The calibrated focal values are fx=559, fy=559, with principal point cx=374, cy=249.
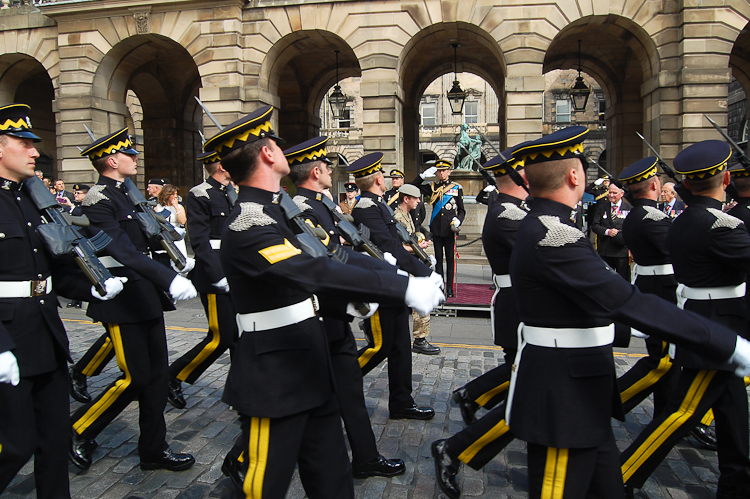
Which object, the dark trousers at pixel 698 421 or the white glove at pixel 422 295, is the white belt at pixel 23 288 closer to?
the white glove at pixel 422 295

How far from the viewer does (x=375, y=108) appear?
14.0 meters

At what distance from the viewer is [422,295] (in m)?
2.03

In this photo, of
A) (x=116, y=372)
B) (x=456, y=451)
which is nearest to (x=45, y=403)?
(x=456, y=451)

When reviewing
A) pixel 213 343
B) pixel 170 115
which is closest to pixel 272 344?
pixel 213 343

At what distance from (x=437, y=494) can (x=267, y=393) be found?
1481 mm

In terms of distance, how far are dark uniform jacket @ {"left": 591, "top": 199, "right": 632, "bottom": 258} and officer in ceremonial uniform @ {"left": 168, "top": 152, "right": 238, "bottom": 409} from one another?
655 cm

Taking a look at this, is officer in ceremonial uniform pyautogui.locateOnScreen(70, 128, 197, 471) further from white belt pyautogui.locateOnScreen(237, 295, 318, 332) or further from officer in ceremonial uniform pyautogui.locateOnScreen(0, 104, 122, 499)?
white belt pyautogui.locateOnScreen(237, 295, 318, 332)

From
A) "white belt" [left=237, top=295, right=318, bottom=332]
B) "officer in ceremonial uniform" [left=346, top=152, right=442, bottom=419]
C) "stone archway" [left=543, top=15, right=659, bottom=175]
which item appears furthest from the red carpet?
"stone archway" [left=543, top=15, right=659, bottom=175]

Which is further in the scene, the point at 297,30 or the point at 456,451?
the point at 297,30

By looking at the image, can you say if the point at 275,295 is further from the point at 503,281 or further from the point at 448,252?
the point at 448,252

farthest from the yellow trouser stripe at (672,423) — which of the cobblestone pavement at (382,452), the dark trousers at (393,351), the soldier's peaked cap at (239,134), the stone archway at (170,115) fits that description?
the stone archway at (170,115)

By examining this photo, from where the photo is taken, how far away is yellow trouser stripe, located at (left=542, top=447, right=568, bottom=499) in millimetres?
2195

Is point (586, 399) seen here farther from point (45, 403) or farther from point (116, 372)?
point (116, 372)

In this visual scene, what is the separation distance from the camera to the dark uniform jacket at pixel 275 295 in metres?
2.10
